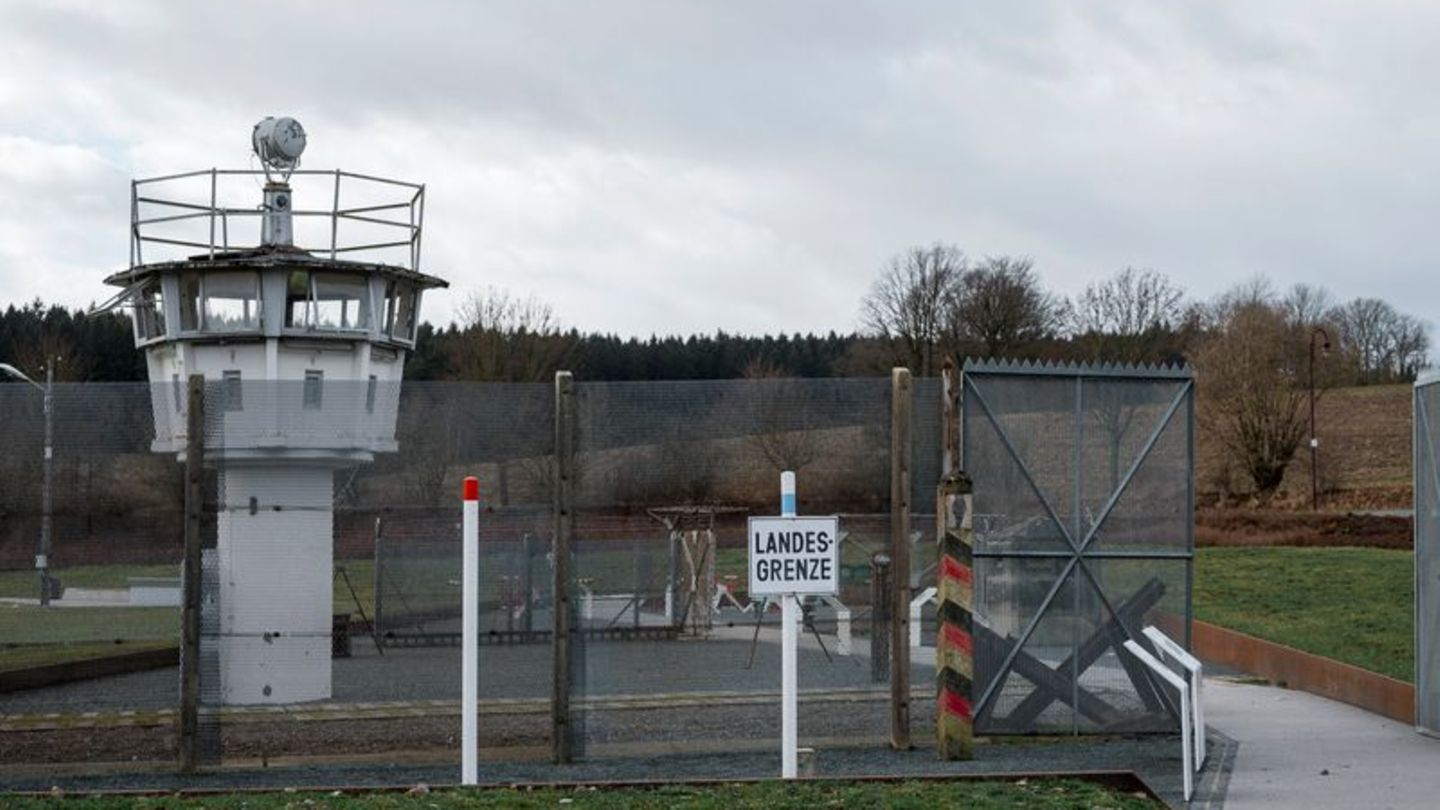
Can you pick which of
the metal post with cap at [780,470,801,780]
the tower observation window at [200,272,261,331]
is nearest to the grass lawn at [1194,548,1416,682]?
the metal post with cap at [780,470,801,780]

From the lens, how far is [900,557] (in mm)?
15266

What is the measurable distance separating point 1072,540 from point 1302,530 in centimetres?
3507

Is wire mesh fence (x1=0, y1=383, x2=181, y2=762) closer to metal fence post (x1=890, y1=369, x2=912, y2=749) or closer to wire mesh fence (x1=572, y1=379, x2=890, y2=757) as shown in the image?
wire mesh fence (x1=572, y1=379, x2=890, y2=757)

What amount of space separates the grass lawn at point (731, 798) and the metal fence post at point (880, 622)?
3.16 metres

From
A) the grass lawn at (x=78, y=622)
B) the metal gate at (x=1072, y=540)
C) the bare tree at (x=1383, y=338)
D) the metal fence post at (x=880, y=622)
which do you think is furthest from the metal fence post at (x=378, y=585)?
the bare tree at (x=1383, y=338)

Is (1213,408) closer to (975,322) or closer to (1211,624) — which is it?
(975,322)

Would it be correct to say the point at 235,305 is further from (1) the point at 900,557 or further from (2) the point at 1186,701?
(2) the point at 1186,701

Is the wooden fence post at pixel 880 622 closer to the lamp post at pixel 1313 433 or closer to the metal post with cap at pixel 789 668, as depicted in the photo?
the metal post with cap at pixel 789 668

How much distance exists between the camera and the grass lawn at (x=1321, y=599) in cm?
2463

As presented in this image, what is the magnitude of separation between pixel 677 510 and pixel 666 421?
32.6 inches

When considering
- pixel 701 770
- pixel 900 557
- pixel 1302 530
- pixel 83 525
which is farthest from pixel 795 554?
pixel 1302 530

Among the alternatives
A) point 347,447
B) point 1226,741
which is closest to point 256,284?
point 347,447

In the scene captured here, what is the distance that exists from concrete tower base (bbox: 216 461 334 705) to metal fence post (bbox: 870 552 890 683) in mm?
4492

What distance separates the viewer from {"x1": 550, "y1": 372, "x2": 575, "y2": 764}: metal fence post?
1472cm
